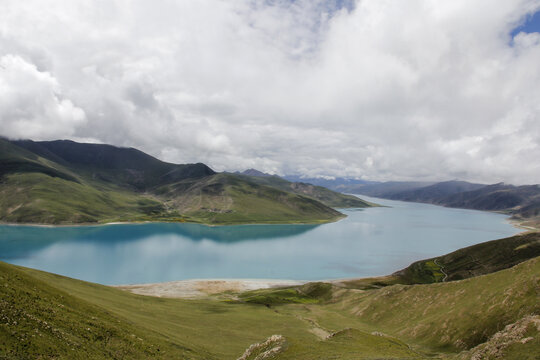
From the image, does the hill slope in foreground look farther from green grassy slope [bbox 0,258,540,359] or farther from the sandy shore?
the sandy shore

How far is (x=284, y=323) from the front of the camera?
217 feet

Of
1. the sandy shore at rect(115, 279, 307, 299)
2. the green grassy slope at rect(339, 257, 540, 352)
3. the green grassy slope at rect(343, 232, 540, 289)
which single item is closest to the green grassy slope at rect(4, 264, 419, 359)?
the green grassy slope at rect(339, 257, 540, 352)

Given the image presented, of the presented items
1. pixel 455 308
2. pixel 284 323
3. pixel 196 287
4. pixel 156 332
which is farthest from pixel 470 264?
pixel 156 332

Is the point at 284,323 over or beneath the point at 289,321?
over

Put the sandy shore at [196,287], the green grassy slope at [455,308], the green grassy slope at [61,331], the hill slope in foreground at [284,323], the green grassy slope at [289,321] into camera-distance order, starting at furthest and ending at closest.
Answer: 1. the sandy shore at [196,287]
2. the green grassy slope at [455,308]
3. the green grassy slope at [289,321]
4. the hill slope in foreground at [284,323]
5. the green grassy slope at [61,331]

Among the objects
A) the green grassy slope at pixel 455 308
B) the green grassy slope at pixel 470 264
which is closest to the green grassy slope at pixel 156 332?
the green grassy slope at pixel 455 308

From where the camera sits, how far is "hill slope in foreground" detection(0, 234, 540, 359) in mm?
27422

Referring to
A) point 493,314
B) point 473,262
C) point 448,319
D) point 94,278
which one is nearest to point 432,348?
point 448,319

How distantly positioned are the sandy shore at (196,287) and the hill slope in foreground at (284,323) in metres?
19.0

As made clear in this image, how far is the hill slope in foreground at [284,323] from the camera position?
2742 centimetres

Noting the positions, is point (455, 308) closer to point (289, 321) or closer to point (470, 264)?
point (289, 321)

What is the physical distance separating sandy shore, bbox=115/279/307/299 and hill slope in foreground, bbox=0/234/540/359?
1903 cm

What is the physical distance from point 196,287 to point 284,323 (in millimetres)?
61276

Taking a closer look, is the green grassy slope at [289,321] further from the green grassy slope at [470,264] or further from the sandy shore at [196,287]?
the green grassy slope at [470,264]
